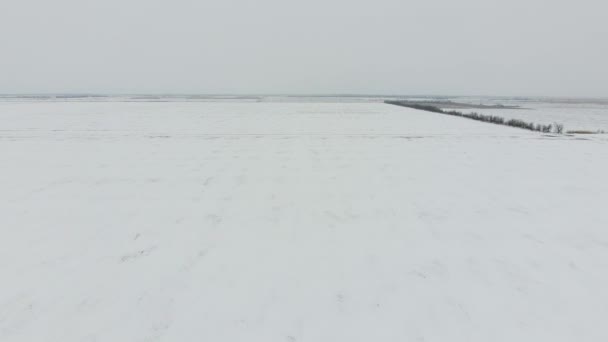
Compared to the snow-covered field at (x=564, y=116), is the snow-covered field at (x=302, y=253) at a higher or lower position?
lower

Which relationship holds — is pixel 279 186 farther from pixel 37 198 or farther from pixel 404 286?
pixel 37 198

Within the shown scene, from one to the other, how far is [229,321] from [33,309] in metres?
1.95

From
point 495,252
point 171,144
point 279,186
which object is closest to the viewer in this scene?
point 495,252

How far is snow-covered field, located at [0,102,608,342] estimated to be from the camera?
2.83m

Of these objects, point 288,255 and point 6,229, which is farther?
point 6,229

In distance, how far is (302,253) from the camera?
13.4 feet

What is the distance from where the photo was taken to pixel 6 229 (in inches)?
185

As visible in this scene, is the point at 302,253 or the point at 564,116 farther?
the point at 564,116

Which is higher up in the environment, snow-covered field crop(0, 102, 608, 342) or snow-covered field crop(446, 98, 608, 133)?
snow-covered field crop(446, 98, 608, 133)

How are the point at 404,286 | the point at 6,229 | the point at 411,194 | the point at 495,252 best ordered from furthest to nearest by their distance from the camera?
1. the point at 411,194
2. the point at 6,229
3. the point at 495,252
4. the point at 404,286

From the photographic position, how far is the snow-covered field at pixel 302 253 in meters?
2.83

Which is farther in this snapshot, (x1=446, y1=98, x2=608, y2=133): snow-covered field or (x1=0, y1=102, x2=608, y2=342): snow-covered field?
(x1=446, y1=98, x2=608, y2=133): snow-covered field

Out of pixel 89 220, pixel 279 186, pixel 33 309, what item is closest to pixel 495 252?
pixel 279 186

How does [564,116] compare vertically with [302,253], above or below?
above
